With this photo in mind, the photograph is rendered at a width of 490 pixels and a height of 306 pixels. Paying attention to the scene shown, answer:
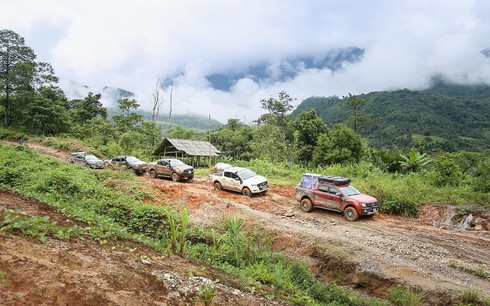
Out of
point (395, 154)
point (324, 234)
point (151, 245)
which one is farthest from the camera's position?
point (395, 154)

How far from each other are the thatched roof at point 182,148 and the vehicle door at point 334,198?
22.7 m

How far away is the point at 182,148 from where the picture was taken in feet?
117

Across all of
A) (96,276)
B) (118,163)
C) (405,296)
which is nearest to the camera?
(96,276)

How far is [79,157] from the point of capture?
1180 inches

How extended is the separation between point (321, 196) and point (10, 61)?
52.1 metres

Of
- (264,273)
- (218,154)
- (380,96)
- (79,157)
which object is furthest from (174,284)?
(380,96)

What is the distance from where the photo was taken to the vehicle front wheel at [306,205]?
15734 millimetres

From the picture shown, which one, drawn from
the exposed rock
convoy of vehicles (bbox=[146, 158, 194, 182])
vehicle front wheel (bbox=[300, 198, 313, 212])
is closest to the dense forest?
the exposed rock

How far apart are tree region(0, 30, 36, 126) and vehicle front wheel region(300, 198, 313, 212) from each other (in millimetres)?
45735

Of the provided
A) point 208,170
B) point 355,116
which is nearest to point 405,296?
point 208,170

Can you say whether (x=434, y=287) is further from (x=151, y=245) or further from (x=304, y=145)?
(x=304, y=145)

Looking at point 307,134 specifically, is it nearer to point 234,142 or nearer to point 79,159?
point 234,142

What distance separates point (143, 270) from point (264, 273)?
3.40m

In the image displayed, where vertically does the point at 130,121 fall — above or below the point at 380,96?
below
